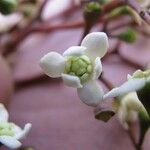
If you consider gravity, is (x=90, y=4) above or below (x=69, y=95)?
above

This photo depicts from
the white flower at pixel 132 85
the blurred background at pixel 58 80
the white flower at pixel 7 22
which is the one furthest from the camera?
the white flower at pixel 7 22

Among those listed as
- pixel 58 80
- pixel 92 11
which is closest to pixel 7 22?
pixel 58 80

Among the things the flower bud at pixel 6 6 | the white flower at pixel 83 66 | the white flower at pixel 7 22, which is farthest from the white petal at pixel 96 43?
the white flower at pixel 7 22

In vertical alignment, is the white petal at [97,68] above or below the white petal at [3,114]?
above

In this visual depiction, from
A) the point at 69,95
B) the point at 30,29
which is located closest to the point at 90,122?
the point at 69,95

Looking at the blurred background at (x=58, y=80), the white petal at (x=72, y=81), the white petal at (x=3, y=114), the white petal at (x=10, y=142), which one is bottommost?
the blurred background at (x=58, y=80)

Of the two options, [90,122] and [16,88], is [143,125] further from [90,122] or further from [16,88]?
[16,88]

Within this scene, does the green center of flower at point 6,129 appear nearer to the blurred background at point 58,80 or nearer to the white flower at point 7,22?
the blurred background at point 58,80

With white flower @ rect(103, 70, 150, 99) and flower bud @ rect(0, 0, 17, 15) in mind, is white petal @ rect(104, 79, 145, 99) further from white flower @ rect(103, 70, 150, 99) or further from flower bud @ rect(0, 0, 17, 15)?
flower bud @ rect(0, 0, 17, 15)
